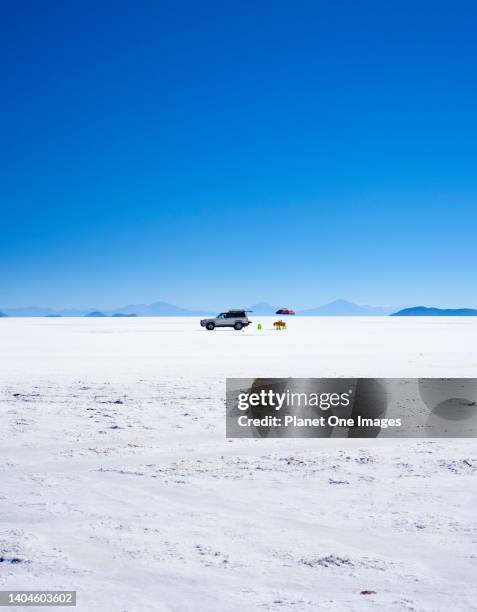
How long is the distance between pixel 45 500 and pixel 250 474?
250 centimetres

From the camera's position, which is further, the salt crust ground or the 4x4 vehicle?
the 4x4 vehicle

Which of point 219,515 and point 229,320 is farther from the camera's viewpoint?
point 229,320

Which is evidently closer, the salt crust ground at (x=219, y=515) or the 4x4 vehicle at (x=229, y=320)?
the salt crust ground at (x=219, y=515)

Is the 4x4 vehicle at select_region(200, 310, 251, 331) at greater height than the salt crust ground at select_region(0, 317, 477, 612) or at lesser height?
greater

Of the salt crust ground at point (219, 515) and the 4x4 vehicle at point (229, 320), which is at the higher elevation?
the 4x4 vehicle at point (229, 320)

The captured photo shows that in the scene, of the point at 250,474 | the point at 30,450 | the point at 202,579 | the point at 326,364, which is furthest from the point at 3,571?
the point at 326,364

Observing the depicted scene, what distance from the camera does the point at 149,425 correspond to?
996 centimetres

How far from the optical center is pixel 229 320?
4894cm

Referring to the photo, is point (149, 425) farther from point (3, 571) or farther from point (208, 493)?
point (3, 571)

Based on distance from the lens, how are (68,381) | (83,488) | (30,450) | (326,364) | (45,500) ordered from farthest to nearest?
(326,364) < (68,381) < (30,450) < (83,488) < (45,500)

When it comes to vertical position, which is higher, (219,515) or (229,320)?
(229,320)

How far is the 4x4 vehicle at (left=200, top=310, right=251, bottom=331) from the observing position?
4831 cm

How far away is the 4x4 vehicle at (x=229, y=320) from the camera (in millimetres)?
48312

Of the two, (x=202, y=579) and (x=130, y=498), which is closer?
(x=202, y=579)
